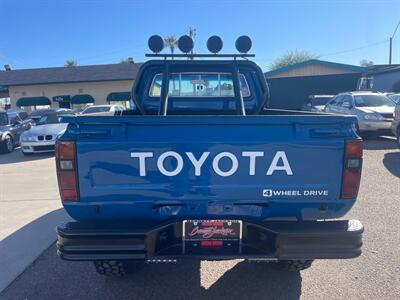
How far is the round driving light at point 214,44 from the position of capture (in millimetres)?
4121

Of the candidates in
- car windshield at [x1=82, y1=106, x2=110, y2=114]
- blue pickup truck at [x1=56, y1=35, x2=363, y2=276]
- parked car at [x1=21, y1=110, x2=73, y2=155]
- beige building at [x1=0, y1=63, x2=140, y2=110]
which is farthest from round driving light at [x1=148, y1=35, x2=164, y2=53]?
beige building at [x1=0, y1=63, x2=140, y2=110]

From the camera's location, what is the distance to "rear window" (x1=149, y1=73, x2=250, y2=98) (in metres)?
4.61

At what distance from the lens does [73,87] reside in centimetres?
3095

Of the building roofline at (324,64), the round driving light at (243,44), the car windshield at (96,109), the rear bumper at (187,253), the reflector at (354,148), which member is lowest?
the rear bumper at (187,253)

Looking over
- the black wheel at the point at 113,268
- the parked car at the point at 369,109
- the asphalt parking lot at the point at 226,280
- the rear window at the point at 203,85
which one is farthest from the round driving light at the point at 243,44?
the parked car at the point at 369,109

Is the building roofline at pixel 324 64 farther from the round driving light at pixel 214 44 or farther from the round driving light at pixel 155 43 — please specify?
the round driving light at pixel 155 43

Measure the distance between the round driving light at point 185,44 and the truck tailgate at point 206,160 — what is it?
208 centimetres

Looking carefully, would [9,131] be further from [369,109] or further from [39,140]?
[369,109]

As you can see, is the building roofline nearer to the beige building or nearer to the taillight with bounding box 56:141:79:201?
the beige building

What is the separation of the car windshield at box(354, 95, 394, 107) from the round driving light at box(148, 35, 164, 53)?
10327mm

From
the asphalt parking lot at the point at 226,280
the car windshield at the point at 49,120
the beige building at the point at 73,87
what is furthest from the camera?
the beige building at the point at 73,87

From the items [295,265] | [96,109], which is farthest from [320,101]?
[295,265]

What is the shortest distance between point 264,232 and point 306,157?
0.65m

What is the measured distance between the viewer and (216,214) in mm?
2461
